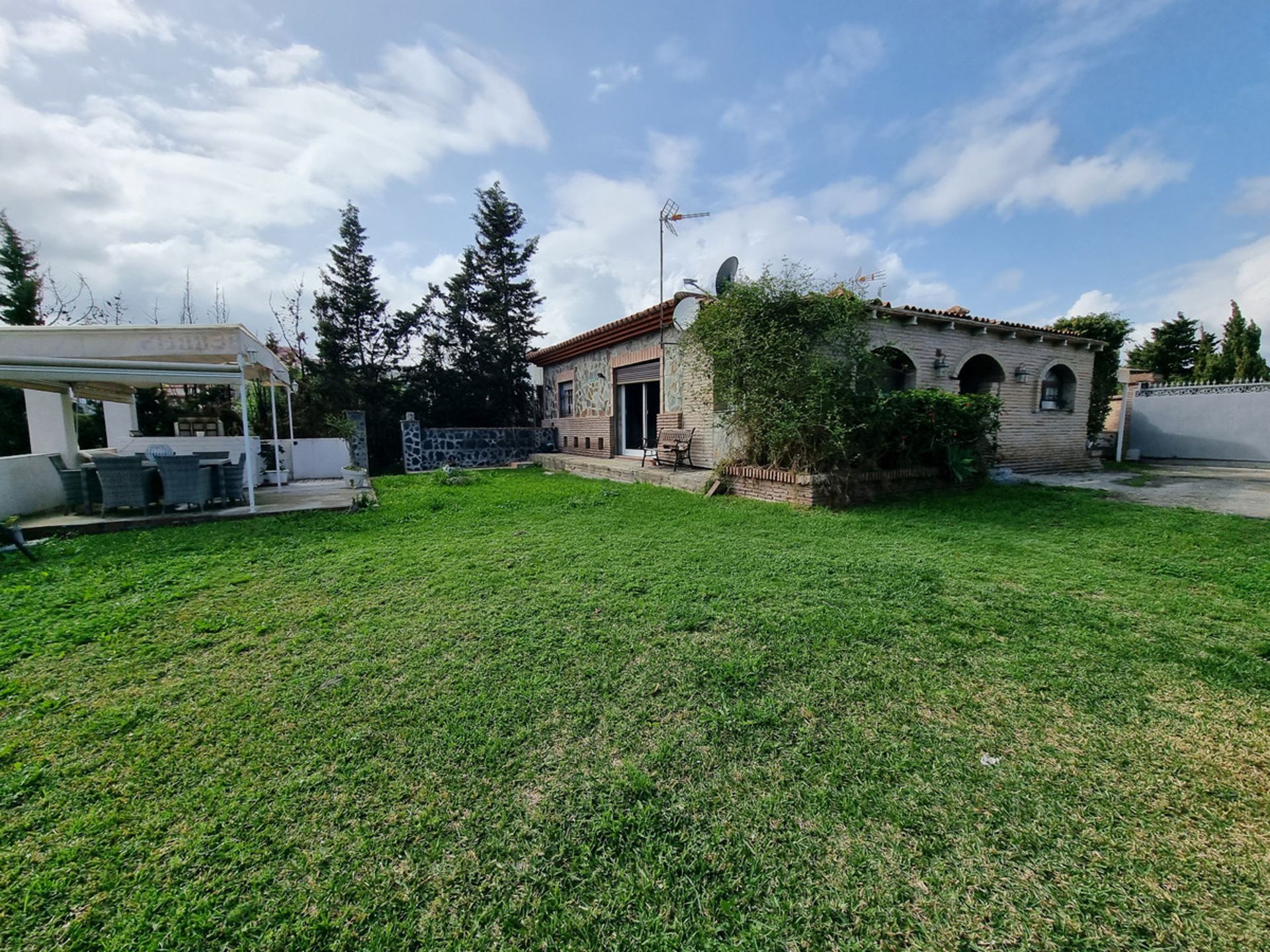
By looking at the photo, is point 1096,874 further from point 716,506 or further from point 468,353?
point 468,353

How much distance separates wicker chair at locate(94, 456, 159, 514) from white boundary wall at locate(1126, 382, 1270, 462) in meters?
24.7

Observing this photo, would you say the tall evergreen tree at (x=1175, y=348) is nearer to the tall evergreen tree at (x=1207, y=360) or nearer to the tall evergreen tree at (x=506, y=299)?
the tall evergreen tree at (x=1207, y=360)

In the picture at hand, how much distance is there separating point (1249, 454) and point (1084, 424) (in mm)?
5809

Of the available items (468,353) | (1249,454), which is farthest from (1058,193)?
(468,353)

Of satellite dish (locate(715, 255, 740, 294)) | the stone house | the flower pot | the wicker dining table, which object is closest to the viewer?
the wicker dining table

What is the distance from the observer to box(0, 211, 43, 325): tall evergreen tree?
14.3 metres

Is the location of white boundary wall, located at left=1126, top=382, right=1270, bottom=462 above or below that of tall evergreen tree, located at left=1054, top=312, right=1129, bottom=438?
below

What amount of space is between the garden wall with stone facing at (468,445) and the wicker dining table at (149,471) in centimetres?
827

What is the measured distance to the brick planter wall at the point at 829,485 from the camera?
7.33 meters

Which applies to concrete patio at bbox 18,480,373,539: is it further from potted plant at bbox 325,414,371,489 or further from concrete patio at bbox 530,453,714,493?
concrete patio at bbox 530,453,714,493

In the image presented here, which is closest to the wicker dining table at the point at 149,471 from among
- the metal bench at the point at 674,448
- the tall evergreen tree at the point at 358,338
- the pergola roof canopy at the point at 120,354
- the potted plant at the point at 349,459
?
the pergola roof canopy at the point at 120,354

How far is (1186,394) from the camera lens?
49.7ft

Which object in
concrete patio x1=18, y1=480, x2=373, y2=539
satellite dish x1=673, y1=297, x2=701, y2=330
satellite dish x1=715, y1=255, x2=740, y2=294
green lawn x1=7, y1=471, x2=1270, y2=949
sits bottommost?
green lawn x1=7, y1=471, x2=1270, y2=949

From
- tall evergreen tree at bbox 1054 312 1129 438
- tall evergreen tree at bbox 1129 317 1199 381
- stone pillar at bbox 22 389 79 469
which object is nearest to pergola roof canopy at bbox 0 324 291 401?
stone pillar at bbox 22 389 79 469
